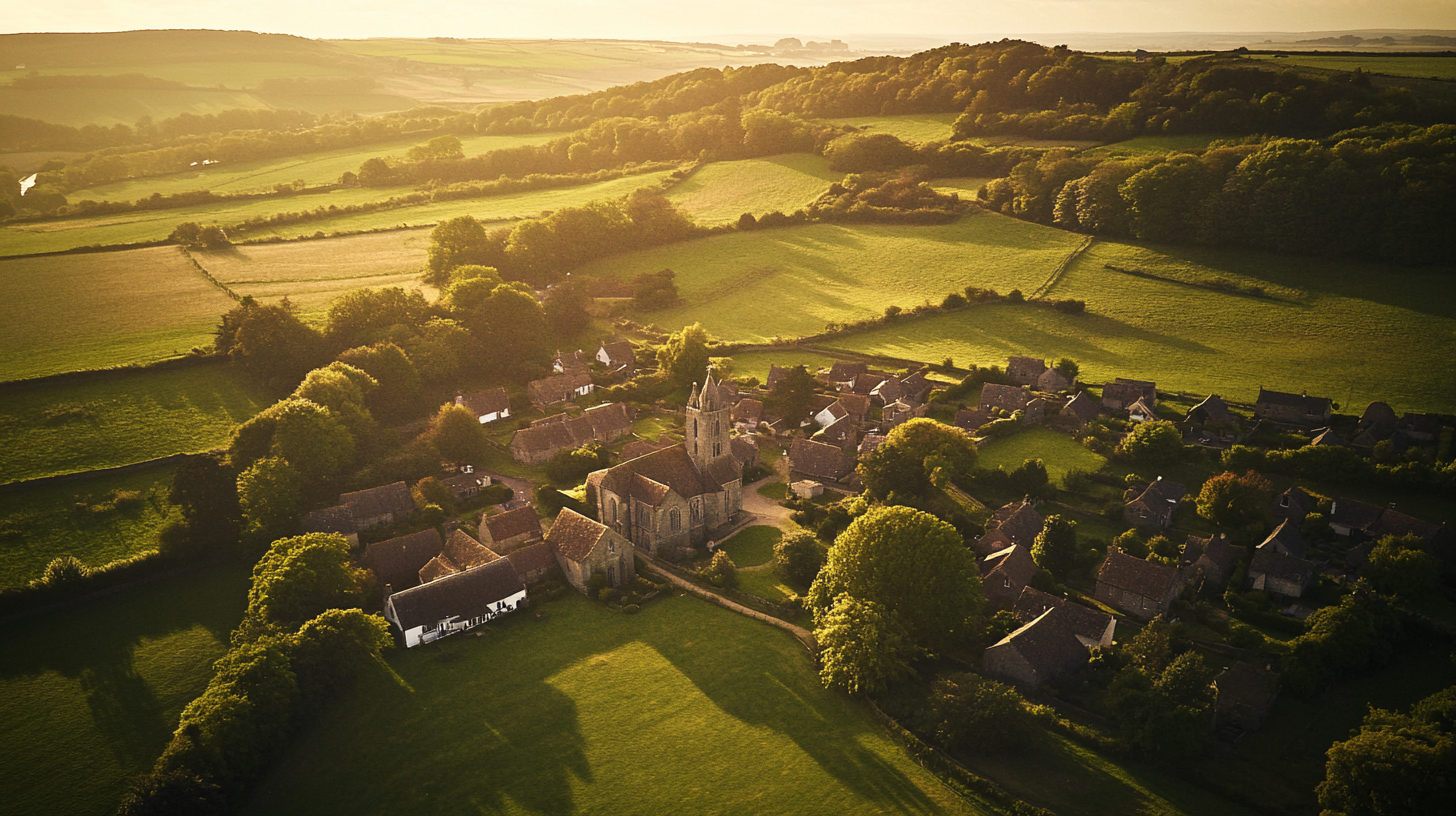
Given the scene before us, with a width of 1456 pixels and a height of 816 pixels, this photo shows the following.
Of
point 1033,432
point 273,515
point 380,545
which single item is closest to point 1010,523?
point 1033,432

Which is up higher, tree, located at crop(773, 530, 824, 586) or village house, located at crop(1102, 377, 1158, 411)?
village house, located at crop(1102, 377, 1158, 411)

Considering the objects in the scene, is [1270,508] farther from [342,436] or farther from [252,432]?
[252,432]

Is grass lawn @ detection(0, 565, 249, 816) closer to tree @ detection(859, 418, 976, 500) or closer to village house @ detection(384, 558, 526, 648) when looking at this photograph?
village house @ detection(384, 558, 526, 648)

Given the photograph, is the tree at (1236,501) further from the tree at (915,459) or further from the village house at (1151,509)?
the tree at (915,459)

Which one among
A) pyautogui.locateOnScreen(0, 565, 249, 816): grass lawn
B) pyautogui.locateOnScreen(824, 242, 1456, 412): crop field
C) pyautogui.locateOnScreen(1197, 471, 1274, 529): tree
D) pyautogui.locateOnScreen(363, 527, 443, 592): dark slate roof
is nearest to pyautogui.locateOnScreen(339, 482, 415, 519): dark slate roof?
pyautogui.locateOnScreen(363, 527, 443, 592): dark slate roof

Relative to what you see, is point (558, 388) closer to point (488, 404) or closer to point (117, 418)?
point (488, 404)

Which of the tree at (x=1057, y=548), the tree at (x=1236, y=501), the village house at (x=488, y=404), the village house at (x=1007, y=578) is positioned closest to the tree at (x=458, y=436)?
the village house at (x=488, y=404)
